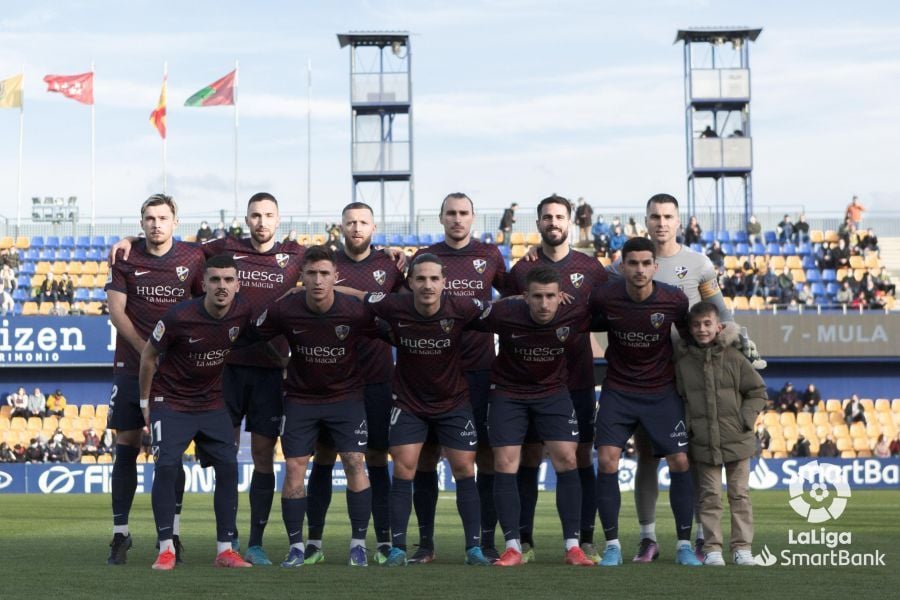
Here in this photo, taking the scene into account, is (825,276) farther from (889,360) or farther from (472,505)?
(472,505)

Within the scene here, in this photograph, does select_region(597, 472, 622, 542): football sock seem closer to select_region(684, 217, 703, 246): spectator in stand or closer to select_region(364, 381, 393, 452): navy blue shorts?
select_region(364, 381, 393, 452): navy blue shorts

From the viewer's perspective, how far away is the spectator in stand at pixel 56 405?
28672 millimetres

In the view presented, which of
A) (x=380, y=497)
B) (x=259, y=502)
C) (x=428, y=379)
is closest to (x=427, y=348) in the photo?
(x=428, y=379)

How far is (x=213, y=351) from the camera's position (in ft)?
28.4

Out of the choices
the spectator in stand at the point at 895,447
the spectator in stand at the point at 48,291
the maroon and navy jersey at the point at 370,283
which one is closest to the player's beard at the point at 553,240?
the maroon and navy jersey at the point at 370,283

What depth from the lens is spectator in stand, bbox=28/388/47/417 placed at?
28.6m

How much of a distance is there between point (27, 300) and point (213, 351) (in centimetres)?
2429

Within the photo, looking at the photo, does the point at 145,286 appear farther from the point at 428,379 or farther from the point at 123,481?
the point at 428,379

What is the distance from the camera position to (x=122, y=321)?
9.09 meters

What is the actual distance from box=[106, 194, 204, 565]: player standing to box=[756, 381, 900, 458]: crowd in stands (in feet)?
62.3

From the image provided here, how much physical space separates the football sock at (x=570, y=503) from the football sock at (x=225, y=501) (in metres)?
2.16

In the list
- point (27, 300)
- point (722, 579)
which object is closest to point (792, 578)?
point (722, 579)

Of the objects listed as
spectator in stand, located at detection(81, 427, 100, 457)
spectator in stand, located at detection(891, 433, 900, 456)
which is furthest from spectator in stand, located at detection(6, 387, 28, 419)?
spectator in stand, located at detection(891, 433, 900, 456)

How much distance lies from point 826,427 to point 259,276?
21.1 m
